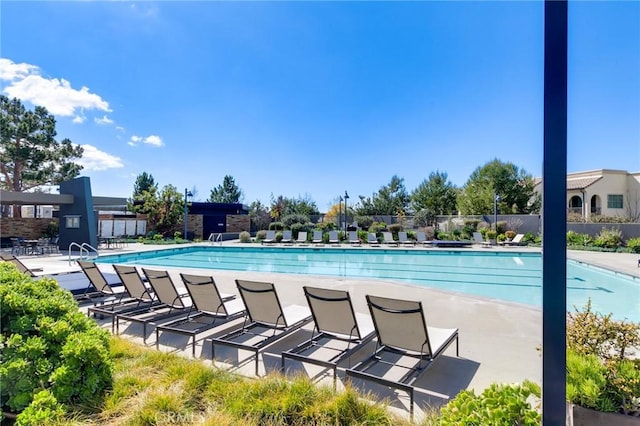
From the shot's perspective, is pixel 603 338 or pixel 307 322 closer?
pixel 603 338

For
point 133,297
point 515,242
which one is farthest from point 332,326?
point 515,242

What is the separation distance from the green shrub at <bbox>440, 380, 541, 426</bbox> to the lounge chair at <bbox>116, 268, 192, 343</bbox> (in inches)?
165

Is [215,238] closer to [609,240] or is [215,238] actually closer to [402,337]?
→ [402,337]

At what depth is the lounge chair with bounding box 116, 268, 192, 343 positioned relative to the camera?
4.96 meters

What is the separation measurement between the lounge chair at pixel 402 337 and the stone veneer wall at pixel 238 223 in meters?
23.3

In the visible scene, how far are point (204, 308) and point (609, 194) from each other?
32.2 meters

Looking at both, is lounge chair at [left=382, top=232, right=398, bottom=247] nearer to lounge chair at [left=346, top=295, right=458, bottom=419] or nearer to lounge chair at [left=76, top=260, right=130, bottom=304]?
lounge chair at [left=76, top=260, right=130, bottom=304]

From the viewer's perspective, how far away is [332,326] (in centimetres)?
392

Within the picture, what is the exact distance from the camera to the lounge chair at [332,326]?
3.66 metres

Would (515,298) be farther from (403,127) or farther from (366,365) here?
(403,127)

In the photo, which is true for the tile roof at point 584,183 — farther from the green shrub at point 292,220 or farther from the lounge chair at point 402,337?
the lounge chair at point 402,337

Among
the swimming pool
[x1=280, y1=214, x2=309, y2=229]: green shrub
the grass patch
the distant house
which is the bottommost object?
the swimming pool

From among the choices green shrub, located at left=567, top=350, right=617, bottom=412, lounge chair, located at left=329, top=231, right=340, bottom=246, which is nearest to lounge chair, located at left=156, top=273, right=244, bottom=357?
green shrub, located at left=567, top=350, right=617, bottom=412

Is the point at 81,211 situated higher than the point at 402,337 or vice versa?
the point at 81,211
